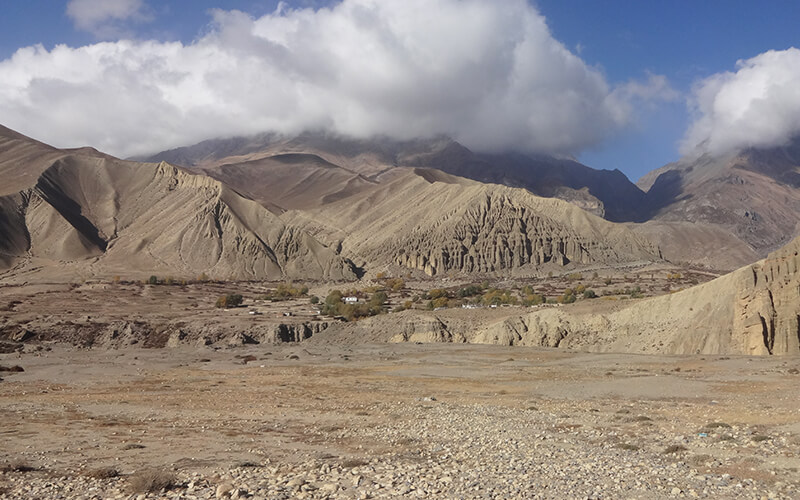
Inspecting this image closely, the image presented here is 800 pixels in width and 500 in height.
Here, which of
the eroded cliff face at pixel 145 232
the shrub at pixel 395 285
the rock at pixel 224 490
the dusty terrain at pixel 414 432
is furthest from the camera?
the eroded cliff face at pixel 145 232

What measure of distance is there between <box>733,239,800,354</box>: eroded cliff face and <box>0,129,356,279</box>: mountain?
100 meters

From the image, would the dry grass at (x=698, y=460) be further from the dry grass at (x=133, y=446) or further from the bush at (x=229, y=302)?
the bush at (x=229, y=302)

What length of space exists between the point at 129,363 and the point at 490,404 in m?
29.5

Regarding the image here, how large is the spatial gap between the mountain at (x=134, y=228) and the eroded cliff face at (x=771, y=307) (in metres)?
100

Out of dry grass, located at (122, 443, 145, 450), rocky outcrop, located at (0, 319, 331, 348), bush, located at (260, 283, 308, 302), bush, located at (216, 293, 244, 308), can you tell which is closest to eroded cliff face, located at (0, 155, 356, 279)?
bush, located at (260, 283, 308, 302)

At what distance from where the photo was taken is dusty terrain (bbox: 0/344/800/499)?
1169 centimetres

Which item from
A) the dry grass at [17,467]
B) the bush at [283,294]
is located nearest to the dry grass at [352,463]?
the dry grass at [17,467]

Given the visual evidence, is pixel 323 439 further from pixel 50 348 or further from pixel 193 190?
pixel 193 190

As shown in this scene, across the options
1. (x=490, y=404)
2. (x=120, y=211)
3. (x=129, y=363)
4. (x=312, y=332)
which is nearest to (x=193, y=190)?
(x=120, y=211)

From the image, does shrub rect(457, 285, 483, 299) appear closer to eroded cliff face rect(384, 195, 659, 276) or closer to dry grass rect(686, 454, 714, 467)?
eroded cliff face rect(384, 195, 659, 276)

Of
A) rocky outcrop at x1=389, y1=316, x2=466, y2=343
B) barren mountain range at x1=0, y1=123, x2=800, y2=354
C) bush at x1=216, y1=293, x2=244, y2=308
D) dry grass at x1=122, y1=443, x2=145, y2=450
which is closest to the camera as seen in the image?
dry grass at x1=122, y1=443, x2=145, y2=450

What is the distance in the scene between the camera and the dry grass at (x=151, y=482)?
37.4 feet

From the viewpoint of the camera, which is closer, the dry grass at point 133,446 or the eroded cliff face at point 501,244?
the dry grass at point 133,446

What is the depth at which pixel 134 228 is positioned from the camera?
14525cm
